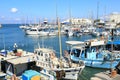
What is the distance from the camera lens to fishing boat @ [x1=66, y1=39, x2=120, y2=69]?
31411 millimetres

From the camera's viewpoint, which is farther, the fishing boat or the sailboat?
the fishing boat

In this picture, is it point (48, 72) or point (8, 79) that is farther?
point (48, 72)

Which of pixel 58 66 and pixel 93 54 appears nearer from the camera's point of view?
pixel 58 66

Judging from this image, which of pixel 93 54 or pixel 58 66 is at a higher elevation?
pixel 93 54

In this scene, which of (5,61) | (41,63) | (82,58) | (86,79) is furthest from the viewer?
(82,58)

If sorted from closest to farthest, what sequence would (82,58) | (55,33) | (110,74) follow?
(110,74) < (82,58) < (55,33)

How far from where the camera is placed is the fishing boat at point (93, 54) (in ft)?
103

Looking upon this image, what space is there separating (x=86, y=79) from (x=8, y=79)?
33.5 ft

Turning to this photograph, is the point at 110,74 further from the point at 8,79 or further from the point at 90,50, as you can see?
the point at 90,50

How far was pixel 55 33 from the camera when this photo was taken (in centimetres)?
9075

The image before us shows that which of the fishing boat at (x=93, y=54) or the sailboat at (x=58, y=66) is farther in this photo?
the fishing boat at (x=93, y=54)

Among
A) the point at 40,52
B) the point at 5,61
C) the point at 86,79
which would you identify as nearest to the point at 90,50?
the point at 86,79

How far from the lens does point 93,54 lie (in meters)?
33.1

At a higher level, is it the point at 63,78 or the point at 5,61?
the point at 5,61
